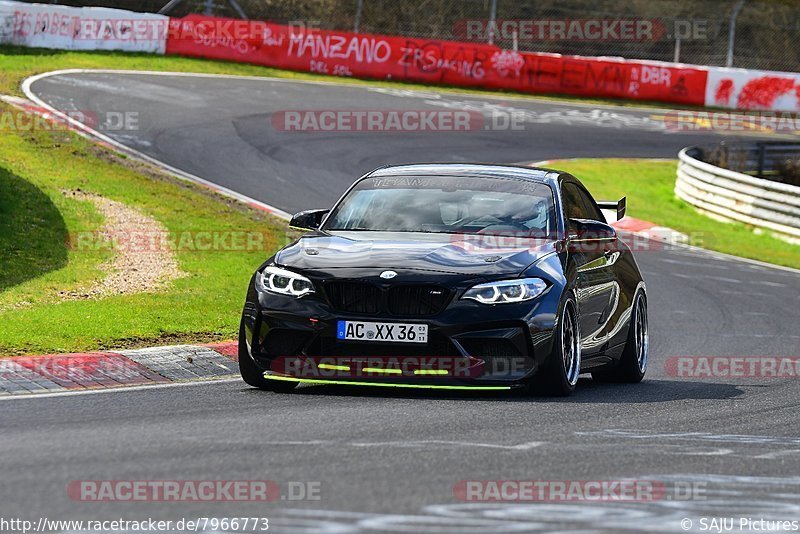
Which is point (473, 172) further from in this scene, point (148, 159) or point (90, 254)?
point (148, 159)

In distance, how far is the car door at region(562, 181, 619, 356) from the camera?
9.50 meters

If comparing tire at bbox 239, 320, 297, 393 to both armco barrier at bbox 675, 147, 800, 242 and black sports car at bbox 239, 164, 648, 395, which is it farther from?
armco barrier at bbox 675, 147, 800, 242

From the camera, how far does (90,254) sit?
14.7m

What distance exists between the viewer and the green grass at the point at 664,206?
75.6 feet

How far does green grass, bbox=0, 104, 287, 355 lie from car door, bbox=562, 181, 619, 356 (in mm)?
3008

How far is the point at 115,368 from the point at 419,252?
2275 mm

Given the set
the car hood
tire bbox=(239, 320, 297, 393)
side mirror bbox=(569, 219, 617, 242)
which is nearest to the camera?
the car hood

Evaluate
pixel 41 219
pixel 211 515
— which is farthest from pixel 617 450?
pixel 41 219

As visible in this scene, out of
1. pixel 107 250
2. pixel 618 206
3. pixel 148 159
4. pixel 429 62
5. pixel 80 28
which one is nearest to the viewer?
pixel 618 206

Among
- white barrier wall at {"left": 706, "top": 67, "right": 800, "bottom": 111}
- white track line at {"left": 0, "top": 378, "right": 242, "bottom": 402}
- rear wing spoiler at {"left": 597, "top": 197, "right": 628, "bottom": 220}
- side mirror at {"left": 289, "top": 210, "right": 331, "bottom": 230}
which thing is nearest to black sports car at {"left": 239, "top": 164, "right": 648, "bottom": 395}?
side mirror at {"left": 289, "top": 210, "right": 331, "bottom": 230}

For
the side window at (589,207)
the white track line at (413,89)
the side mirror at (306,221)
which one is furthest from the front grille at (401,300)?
the white track line at (413,89)

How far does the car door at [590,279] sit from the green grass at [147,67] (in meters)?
17.7

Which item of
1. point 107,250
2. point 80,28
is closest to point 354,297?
point 107,250

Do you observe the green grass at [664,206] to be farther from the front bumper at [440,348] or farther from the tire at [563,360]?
the front bumper at [440,348]
